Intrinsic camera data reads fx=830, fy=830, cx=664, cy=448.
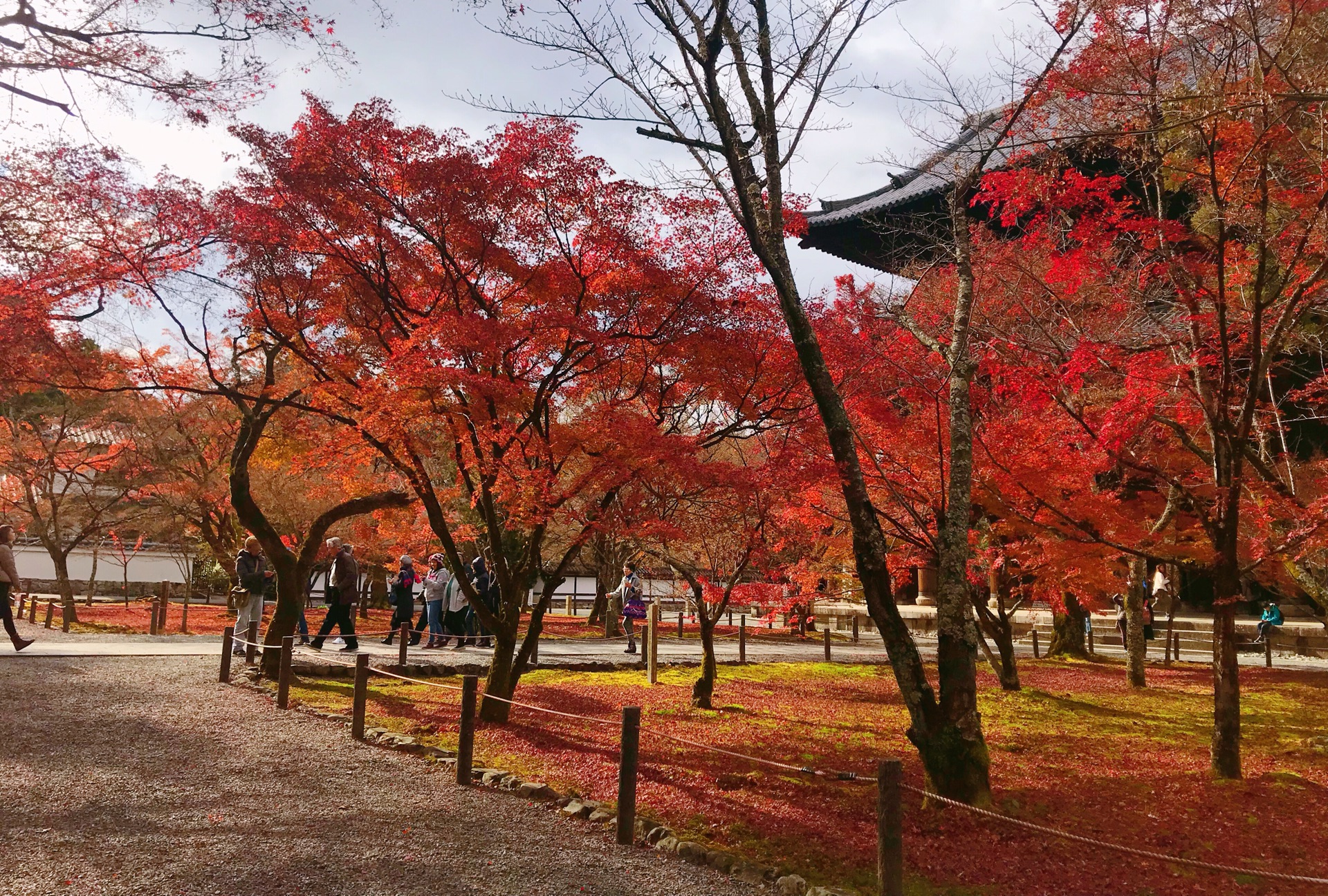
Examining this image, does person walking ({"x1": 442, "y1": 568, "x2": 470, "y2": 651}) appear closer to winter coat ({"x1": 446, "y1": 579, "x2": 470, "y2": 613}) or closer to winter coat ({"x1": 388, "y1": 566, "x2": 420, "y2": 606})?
winter coat ({"x1": 446, "y1": 579, "x2": 470, "y2": 613})

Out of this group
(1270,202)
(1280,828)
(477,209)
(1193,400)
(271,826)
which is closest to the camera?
(271,826)

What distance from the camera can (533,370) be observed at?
8414mm

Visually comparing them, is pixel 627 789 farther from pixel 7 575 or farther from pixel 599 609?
pixel 599 609

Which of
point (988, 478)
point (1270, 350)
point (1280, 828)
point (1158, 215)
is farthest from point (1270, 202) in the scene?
point (1280, 828)

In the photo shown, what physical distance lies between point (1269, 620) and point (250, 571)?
19.3 meters

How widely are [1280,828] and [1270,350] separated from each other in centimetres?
367

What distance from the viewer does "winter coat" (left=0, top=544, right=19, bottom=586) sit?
998 centimetres

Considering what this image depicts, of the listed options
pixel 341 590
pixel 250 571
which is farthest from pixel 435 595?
pixel 250 571

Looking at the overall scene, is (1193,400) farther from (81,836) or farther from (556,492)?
(81,836)

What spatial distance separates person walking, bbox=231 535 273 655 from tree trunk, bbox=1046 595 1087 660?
1508cm

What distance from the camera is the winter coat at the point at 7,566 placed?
9984 mm

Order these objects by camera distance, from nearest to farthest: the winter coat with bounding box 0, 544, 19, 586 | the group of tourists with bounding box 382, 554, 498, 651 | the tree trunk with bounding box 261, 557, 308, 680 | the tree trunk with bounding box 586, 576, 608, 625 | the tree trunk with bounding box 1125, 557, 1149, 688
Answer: the winter coat with bounding box 0, 544, 19, 586, the tree trunk with bounding box 261, 557, 308, 680, the tree trunk with bounding box 1125, 557, 1149, 688, the group of tourists with bounding box 382, 554, 498, 651, the tree trunk with bounding box 586, 576, 608, 625

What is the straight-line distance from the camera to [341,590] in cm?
1274

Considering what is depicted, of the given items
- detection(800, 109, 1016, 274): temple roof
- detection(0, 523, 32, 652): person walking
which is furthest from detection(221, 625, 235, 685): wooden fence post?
detection(800, 109, 1016, 274): temple roof
